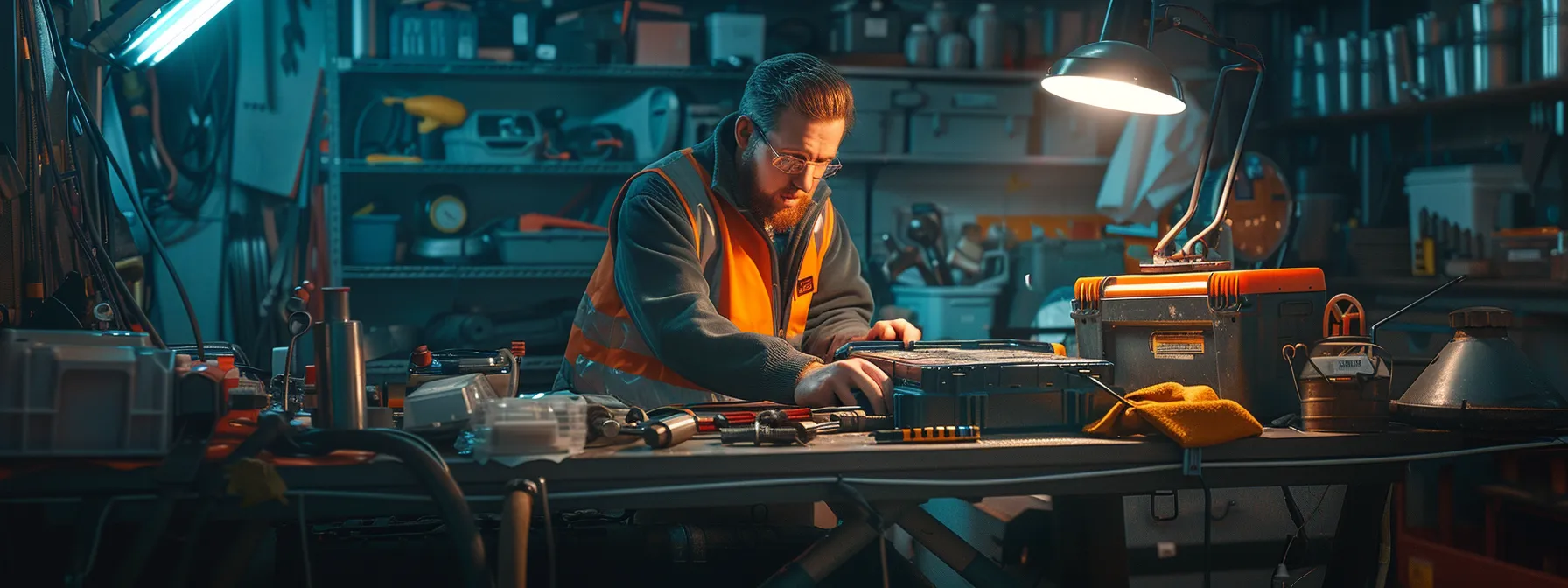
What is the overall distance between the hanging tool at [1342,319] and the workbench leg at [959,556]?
0.54 meters

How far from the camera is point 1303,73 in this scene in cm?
410

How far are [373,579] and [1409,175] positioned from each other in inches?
136

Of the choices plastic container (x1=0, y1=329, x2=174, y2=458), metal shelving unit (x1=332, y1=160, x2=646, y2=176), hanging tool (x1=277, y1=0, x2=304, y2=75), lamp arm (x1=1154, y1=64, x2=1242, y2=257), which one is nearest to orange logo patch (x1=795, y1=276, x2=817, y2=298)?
lamp arm (x1=1154, y1=64, x2=1242, y2=257)

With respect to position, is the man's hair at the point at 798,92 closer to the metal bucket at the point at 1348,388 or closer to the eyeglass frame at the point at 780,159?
the eyeglass frame at the point at 780,159

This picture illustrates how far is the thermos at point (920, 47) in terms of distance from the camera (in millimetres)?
4184

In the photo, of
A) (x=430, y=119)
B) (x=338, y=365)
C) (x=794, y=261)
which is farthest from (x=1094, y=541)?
(x=430, y=119)

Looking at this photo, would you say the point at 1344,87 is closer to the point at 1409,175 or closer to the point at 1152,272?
the point at 1409,175

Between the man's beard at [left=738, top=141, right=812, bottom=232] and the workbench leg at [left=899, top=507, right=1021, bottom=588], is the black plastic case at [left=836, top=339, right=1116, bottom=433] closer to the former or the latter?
the workbench leg at [left=899, top=507, right=1021, bottom=588]

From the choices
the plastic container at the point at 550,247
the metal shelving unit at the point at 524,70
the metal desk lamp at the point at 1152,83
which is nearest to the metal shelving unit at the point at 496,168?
the plastic container at the point at 550,247

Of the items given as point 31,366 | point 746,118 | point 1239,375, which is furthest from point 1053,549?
point 31,366

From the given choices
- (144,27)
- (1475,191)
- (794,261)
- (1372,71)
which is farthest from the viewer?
(1372,71)

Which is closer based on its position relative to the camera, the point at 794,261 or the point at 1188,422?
the point at 1188,422

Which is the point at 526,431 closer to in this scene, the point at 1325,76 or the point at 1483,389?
the point at 1483,389

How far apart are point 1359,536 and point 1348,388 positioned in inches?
8.9
